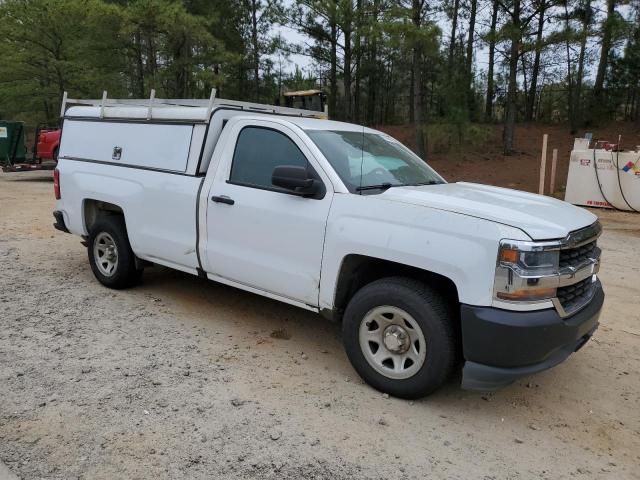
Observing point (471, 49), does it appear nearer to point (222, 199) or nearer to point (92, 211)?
point (92, 211)

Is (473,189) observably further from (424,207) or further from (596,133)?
(596,133)

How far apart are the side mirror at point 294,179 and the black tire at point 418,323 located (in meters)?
0.84

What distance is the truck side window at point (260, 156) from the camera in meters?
4.32

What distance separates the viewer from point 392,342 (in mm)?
3627

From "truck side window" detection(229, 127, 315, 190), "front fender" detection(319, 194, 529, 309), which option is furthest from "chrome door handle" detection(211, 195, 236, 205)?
"front fender" detection(319, 194, 529, 309)

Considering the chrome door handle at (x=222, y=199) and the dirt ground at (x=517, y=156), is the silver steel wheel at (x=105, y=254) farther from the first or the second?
the dirt ground at (x=517, y=156)

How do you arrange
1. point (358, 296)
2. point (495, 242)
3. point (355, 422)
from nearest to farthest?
point (495, 242) → point (355, 422) → point (358, 296)

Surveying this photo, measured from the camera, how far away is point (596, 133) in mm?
24469

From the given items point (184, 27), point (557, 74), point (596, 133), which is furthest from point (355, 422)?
point (557, 74)

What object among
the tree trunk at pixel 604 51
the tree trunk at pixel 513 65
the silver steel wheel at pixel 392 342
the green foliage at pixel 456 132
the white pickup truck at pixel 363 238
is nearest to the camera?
the white pickup truck at pixel 363 238

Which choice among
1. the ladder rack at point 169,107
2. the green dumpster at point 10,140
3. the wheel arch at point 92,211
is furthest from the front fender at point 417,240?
the green dumpster at point 10,140

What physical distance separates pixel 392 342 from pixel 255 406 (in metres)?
0.99

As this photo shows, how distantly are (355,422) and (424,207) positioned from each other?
1.43 m

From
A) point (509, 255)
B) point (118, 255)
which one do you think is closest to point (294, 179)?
point (509, 255)
